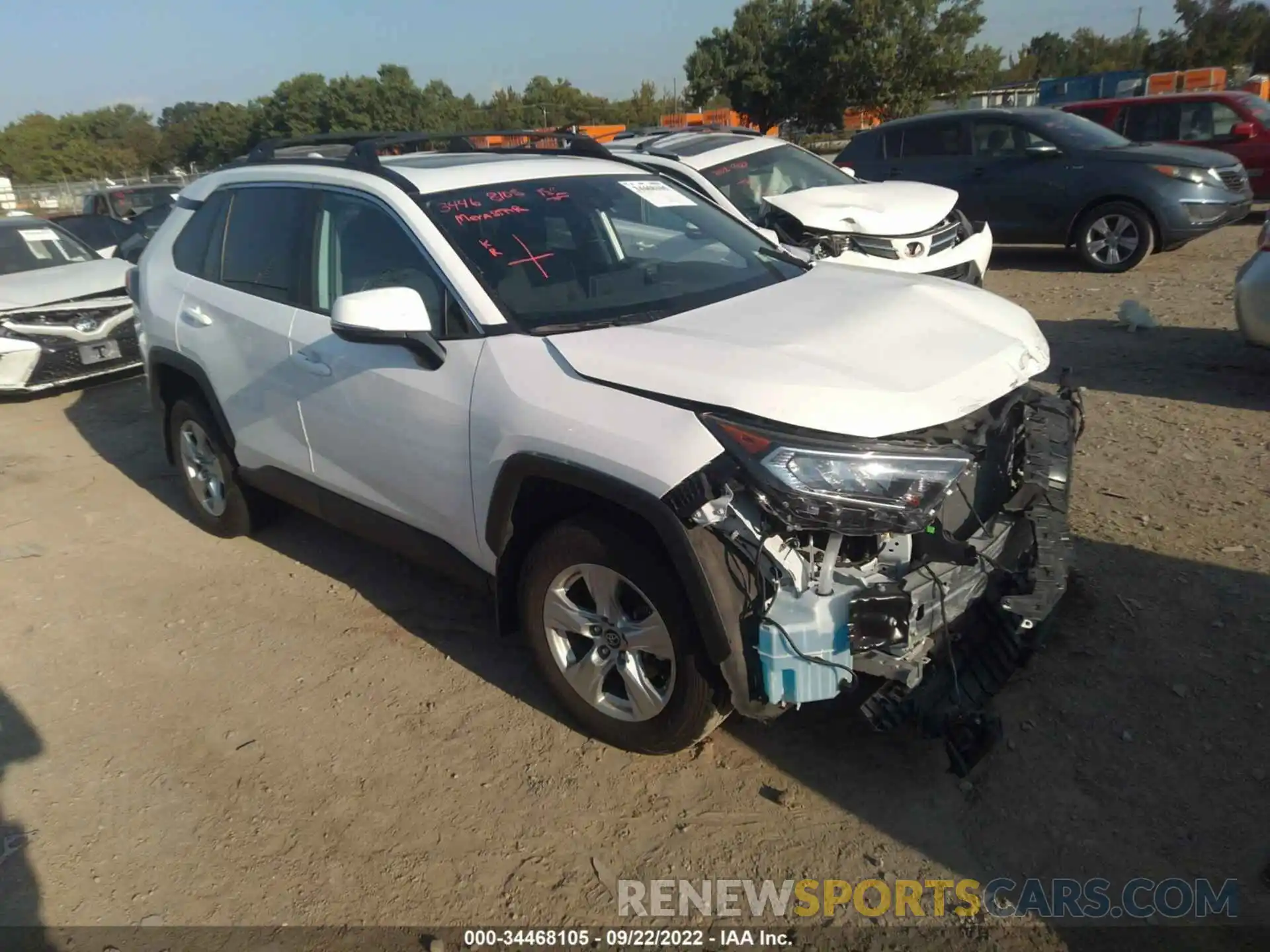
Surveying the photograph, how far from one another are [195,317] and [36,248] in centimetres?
612

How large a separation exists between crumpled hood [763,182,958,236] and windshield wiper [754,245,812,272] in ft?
10.1

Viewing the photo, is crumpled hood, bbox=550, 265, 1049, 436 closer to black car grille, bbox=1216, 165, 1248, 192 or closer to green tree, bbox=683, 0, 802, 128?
black car grille, bbox=1216, 165, 1248, 192

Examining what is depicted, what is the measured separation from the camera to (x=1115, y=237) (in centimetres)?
976

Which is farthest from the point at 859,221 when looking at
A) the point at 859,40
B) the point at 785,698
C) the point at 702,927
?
the point at 859,40

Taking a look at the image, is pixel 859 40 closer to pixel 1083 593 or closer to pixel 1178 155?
pixel 1178 155

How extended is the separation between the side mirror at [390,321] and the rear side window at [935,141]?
931cm

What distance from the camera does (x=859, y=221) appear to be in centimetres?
703

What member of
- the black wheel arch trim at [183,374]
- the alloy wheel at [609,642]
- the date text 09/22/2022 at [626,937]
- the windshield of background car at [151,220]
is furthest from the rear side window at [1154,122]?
the date text 09/22/2022 at [626,937]

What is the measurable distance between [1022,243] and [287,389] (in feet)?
29.7

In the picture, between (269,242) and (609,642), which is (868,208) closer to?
(269,242)

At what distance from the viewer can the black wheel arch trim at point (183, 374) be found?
4652 millimetres

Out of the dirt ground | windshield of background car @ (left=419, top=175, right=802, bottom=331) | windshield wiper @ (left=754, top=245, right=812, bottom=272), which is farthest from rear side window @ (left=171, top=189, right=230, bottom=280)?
windshield wiper @ (left=754, top=245, right=812, bottom=272)

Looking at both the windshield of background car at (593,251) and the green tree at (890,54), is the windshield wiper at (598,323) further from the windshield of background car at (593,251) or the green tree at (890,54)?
the green tree at (890,54)

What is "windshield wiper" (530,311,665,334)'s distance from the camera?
10.4 feet
